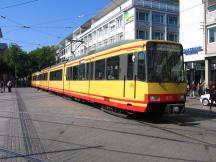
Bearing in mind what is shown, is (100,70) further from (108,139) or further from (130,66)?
(108,139)

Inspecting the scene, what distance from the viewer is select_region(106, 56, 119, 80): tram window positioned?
15.1 meters

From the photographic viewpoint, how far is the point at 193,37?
36.7m

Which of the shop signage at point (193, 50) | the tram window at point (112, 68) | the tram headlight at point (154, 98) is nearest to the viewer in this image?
the tram headlight at point (154, 98)

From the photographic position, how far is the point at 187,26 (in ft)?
124

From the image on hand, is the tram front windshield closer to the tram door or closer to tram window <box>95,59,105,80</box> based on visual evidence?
the tram door

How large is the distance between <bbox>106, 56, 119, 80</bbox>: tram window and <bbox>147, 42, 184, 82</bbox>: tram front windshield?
2335mm

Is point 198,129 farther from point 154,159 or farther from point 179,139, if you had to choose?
point 154,159

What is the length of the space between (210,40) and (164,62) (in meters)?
21.6

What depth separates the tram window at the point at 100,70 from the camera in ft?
55.6

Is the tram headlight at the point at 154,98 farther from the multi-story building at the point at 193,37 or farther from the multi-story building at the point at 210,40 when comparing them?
the multi-story building at the point at 193,37

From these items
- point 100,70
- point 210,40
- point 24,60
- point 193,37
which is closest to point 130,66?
point 100,70

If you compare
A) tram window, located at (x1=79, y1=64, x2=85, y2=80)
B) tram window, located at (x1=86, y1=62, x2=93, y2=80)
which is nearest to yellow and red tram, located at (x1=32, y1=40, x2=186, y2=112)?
tram window, located at (x1=86, y1=62, x2=93, y2=80)

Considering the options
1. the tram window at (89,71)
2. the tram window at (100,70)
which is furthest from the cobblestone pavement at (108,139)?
the tram window at (89,71)

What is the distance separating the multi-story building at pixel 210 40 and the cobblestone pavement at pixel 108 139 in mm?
19870
